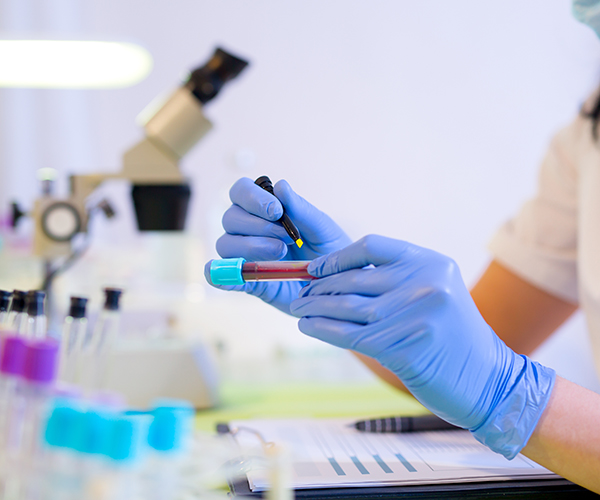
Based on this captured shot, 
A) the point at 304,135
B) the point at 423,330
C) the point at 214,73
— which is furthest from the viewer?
the point at 304,135

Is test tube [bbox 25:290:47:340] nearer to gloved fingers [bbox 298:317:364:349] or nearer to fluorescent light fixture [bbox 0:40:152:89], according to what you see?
gloved fingers [bbox 298:317:364:349]

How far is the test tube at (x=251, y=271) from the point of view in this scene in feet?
1.36

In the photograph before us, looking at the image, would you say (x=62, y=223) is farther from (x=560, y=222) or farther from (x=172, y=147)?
(x=560, y=222)

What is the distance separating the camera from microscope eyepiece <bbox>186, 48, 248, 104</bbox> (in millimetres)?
850

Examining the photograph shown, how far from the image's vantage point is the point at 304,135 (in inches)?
77.4

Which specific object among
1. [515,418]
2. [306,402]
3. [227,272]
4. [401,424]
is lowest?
[306,402]

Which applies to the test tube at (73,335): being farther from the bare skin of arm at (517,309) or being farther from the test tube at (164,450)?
the bare skin of arm at (517,309)

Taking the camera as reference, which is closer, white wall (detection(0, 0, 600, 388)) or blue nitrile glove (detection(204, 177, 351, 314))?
blue nitrile glove (detection(204, 177, 351, 314))

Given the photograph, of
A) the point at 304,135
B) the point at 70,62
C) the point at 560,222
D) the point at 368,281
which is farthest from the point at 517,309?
the point at 304,135

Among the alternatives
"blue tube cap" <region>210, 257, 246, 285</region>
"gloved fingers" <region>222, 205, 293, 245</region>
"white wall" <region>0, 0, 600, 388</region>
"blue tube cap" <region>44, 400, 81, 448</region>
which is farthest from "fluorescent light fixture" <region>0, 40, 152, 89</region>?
"blue tube cap" <region>44, 400, 81, 448</region>

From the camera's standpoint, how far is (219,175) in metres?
2.05

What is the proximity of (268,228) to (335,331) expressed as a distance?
0.14m

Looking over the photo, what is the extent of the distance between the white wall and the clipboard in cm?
74

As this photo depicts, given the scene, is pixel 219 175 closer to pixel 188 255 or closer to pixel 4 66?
pixel 188 255
